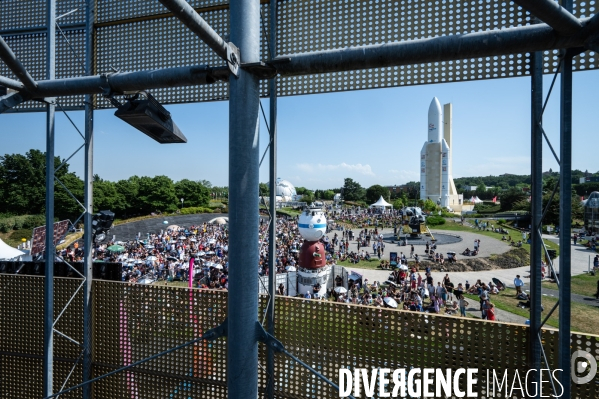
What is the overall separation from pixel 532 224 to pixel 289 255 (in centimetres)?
1867

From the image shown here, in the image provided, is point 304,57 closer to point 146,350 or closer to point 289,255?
point 146,350

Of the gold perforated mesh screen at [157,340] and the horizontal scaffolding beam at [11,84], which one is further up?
the horizontal scaffolding beam at [11,84]

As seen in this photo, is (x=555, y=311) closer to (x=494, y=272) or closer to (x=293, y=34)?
(x=494, y=272)

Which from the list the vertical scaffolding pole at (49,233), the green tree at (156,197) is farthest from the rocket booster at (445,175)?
the vertical scaffolding pole at (49,233)

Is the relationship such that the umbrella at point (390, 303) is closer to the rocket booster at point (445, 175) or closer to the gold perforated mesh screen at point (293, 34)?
the gold perforated mesh screen at point (293, 34)

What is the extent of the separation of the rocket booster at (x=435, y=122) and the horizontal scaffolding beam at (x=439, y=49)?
72.8 meters

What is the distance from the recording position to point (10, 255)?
13680 mm

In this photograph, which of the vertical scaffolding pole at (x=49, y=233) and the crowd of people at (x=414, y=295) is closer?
the vertical scaffolding pole at (x=49, y=233)

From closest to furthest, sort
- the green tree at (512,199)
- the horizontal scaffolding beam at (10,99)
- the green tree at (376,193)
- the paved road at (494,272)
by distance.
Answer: the horizontal scaffolding beam at (10,99) → the paved road at (494,272) → the green tree at (512,199) → the green tree at (376,193)

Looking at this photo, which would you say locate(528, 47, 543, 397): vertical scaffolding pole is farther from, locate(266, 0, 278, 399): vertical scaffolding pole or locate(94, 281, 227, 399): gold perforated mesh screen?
locate(94, 281, 227, 399): gold perforated mesh screen

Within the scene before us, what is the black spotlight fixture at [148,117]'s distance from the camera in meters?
2.85

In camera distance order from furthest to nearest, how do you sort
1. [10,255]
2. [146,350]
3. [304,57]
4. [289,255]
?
[289,255] < [10,255] < [146,350] < [304,57]

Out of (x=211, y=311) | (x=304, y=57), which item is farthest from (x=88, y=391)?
(x=304, y=57)

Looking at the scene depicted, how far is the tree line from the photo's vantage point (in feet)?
142
